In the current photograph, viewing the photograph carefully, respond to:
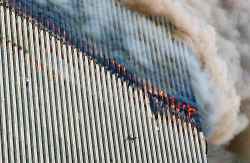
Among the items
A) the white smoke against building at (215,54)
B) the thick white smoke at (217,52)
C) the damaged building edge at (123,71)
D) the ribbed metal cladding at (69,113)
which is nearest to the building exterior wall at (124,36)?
the damaged building edge at (123,71)

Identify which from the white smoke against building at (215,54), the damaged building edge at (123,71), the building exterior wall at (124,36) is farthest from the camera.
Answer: the white smoke against building at (215,54)

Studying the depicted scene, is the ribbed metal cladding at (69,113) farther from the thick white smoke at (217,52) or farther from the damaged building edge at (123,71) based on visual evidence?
the thick white smoke at (217,52)

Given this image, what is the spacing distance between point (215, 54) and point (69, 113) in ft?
Answer: 42.1

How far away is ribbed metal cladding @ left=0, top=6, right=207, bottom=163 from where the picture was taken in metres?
39.6

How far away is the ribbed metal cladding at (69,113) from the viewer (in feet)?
130

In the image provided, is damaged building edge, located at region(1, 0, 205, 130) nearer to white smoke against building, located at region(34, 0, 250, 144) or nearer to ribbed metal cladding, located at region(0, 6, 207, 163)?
ribbed metal cladding, located at region(0, 6, 207, 163)

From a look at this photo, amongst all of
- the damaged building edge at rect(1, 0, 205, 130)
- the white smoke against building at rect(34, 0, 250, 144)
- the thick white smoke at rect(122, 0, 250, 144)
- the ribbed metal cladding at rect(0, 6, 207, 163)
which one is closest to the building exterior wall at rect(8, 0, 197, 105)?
the damaged building edge at rect(1, 0, 205, 130)

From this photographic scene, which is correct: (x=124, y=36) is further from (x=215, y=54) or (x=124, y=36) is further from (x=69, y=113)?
(x=69, y=113)

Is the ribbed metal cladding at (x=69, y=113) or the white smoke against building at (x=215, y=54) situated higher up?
the white smoke against building at (x=215, y=54)

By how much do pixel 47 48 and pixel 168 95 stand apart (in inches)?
347

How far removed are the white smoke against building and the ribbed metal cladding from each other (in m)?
3.64

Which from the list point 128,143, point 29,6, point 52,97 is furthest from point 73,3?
point 128,143

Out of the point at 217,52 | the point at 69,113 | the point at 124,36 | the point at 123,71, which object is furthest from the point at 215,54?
the point at 69,113

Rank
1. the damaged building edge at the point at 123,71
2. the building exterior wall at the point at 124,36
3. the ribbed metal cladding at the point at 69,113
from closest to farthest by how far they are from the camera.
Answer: the ribbed metal cladding at the point at 69,113 < the damaged building edge at the point at 123,71 < the building exterior wall at the point at 124,36
